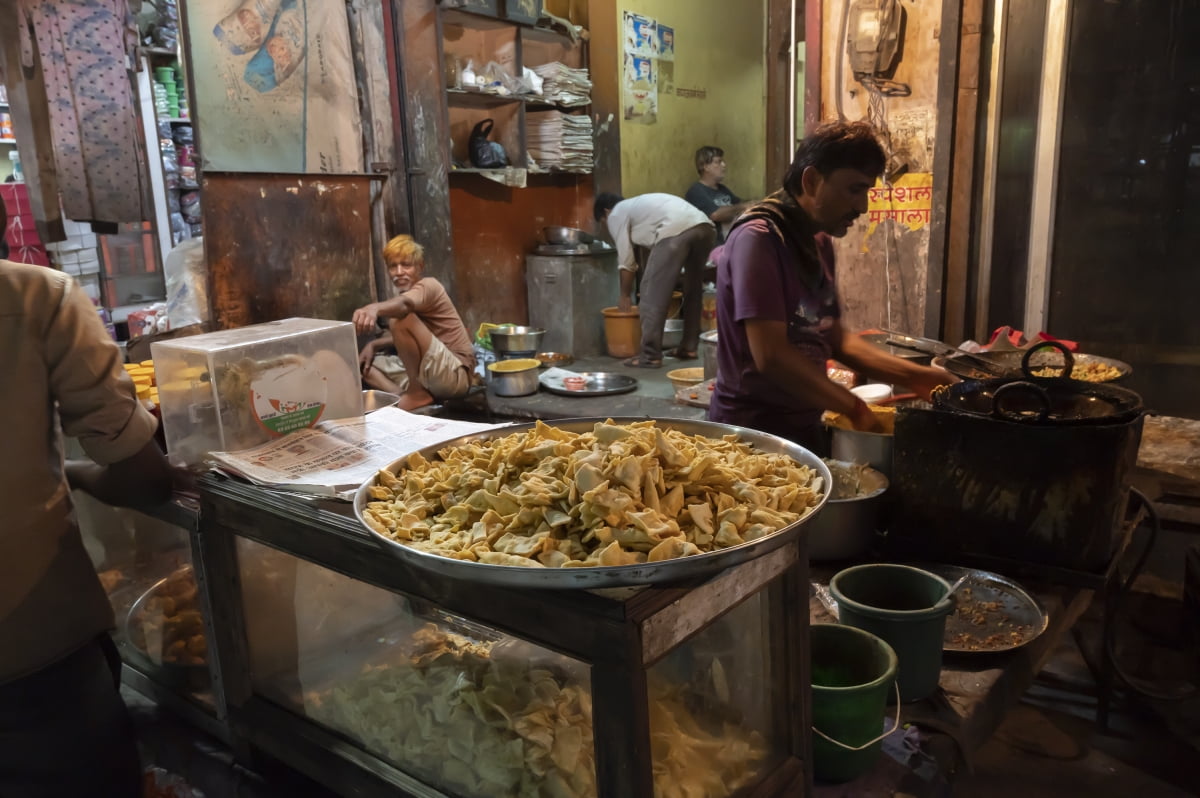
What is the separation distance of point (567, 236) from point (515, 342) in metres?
A: 1.60

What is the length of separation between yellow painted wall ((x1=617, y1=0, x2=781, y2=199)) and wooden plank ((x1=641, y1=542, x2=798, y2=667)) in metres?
7.47

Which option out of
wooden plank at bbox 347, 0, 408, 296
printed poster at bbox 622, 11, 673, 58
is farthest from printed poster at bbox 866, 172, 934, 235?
printed poster at bbox 622, 11, 673, 58

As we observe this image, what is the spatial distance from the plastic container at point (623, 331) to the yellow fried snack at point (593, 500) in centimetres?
624

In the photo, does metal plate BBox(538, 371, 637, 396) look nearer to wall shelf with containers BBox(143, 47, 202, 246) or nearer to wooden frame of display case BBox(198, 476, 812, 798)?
wall shelf with containers BBox(143, 47, 202, 246)

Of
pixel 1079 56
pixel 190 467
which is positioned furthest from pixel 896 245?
pixel 190 467

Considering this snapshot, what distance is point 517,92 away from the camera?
7.11 m

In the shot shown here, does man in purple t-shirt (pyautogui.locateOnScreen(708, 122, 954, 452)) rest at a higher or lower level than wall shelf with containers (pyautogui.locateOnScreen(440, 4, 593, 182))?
lower

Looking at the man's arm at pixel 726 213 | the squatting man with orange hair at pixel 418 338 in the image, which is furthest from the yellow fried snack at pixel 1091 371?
the man's arm at pixel 726 213

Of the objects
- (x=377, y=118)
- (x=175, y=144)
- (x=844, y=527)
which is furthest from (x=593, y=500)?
(x=175, y=144)

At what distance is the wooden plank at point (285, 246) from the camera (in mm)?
5117

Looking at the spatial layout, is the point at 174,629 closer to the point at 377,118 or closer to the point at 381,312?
the point at 381,312

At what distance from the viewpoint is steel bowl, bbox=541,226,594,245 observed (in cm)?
784

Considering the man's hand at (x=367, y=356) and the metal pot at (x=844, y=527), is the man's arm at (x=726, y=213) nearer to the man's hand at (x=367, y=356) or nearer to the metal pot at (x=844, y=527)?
the man's hand at (x=367, y=356)

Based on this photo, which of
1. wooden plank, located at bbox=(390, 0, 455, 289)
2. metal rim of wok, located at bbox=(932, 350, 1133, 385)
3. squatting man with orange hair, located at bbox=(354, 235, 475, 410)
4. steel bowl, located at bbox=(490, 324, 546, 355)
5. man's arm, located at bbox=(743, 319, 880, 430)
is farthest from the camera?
steel bowl, located at bbox=(490, 324, 546, 355)
